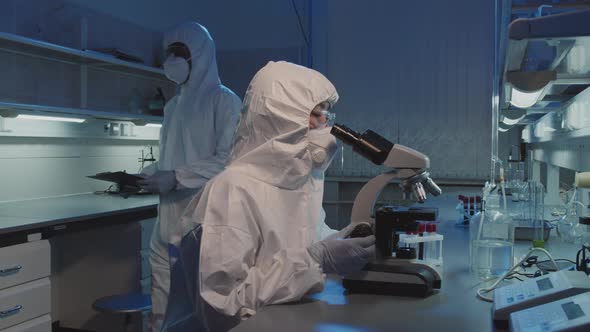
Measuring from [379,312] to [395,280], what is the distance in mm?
149

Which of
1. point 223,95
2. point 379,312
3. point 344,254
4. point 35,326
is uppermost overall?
point 223,95

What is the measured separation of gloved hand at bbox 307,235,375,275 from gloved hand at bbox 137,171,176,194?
1218 mm

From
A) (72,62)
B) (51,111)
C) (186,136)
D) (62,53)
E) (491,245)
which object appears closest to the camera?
(491,245)

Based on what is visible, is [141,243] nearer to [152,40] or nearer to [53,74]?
[53,74]

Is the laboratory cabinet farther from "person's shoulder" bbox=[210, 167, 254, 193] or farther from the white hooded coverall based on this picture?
"person's shoulder" bbox=[210, 167, 254, 193]

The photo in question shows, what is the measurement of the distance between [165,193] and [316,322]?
Answer: 1.52 metres

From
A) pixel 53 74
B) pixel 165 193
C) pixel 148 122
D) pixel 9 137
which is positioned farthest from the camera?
pixel 148 122

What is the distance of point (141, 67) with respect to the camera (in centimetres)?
376

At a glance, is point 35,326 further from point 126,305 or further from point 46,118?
point 46,118

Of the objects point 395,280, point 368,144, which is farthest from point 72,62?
Answer: point 395,280

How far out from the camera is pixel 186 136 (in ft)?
8.16

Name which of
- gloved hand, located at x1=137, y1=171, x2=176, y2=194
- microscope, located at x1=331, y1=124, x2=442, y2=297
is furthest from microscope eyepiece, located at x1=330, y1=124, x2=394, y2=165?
gloved hand, located at x1=137, y1=171, x2=176, y2=194

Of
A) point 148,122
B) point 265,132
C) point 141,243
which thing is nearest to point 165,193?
point 141,243

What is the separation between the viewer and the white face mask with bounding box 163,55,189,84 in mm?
2531
